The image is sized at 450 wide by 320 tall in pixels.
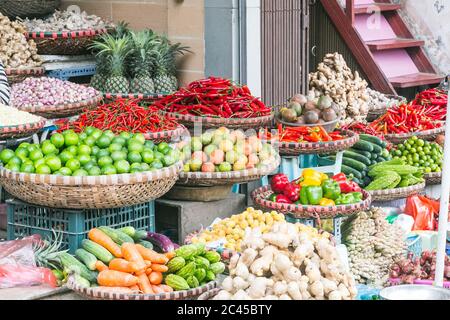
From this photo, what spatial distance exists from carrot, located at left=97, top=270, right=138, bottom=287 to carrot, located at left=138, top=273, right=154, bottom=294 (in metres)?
0.03

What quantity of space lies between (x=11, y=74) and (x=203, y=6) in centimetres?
175

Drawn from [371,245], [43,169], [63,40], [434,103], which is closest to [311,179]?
[371,245]

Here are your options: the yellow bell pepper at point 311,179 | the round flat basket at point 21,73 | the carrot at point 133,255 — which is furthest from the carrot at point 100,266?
the round flat basket at point 21,73

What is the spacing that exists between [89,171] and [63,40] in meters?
3.20

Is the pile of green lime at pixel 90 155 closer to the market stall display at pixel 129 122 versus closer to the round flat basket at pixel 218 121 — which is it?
the market stall display at pixel 129 122

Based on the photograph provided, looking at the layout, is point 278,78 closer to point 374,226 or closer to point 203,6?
point 203,6

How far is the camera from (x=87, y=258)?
5.15 metres

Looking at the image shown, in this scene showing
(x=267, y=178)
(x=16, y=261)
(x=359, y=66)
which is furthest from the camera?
(x=359, y=66)

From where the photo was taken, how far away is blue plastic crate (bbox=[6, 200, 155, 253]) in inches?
229

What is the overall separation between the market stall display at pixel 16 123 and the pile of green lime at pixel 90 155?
0.54 m

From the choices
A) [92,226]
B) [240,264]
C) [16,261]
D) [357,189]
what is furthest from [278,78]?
[240,264]

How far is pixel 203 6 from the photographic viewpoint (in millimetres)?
7992

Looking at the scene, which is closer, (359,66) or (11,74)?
(11,74)

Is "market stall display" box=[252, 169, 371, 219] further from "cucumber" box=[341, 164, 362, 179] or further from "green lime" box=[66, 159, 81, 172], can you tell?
"green lime" box=[66, 159, 81, 172]
